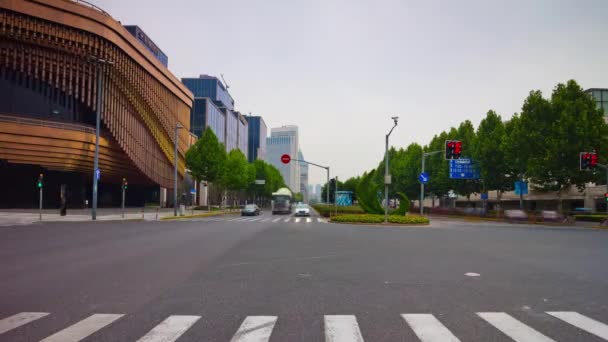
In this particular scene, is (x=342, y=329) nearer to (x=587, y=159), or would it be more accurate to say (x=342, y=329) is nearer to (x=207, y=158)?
(x=587, y=159)

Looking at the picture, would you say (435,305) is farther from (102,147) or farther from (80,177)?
(80,177)

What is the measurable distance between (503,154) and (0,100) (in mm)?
50499

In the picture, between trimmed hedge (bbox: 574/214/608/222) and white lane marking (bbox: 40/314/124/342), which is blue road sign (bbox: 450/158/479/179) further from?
white lane marking (bbox: 40/314/124/342)

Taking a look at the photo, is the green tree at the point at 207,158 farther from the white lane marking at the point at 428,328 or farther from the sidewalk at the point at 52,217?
the white lane marking at the point at 428,328

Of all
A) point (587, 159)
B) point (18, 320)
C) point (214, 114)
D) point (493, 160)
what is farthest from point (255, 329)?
point (214, 114)

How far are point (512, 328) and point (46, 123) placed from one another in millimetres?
42104

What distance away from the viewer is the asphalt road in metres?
4.75

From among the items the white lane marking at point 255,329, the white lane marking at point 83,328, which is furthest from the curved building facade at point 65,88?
the white lane marking at point 255,329

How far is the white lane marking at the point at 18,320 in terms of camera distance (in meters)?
4.77

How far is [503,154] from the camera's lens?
4431 cm

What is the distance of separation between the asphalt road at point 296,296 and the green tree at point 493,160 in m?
35.3

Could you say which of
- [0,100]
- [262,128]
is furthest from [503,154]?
[262,128]

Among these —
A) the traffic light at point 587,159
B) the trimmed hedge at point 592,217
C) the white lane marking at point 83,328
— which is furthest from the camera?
the trimmed hedge at point 592,217

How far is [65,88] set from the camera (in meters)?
39.0
